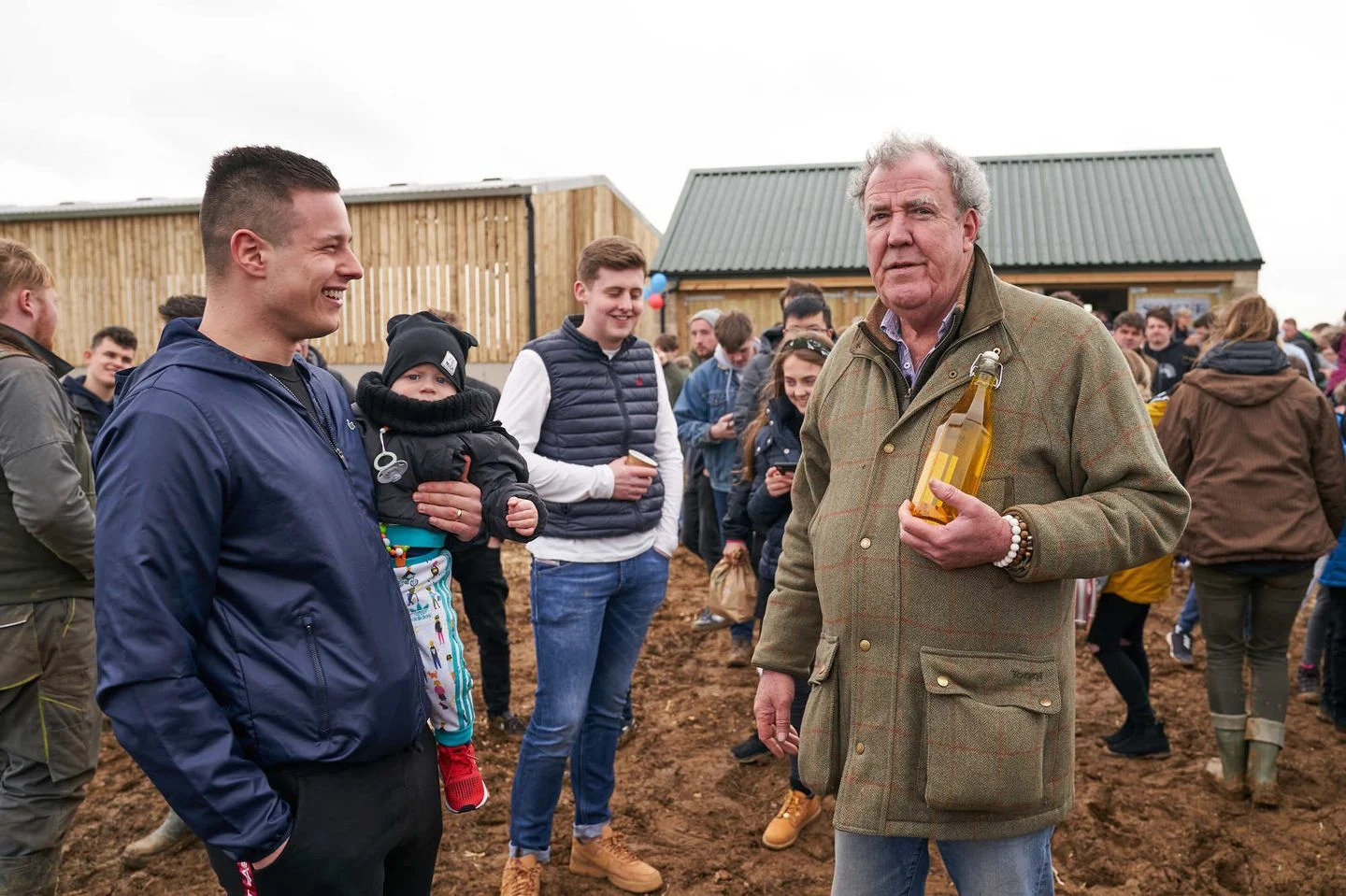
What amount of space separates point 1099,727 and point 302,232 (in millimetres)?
4987

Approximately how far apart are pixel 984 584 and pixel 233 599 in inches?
60.0

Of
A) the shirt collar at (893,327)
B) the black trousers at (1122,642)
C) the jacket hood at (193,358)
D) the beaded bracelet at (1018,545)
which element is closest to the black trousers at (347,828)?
the jacket hood at (193,358)

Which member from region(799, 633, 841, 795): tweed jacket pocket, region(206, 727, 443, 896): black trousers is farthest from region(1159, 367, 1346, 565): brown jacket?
region(206, 727, 443, 896): black trousers

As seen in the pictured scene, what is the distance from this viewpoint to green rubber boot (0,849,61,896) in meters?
2.96

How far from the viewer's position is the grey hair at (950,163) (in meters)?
2.19

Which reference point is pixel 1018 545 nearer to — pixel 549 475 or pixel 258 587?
pixel 258 587

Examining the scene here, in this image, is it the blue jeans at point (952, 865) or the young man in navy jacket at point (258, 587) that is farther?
the blue jeans at point (952, 865)

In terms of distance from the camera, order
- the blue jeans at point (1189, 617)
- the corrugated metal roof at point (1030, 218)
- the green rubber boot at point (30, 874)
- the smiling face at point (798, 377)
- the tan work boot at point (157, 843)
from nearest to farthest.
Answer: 1. the green rubber boot at point (30, 874)
2. the tan work boot at point (157, 843)
3. the smiling face at point (798, 377)
4. the blue jeans at point (1189, 617)
5. the corrugated metal roof at point (1030, 218)

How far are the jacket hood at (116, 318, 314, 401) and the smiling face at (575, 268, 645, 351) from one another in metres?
1.74

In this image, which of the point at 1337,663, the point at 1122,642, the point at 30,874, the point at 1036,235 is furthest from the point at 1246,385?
the point at 1036,235

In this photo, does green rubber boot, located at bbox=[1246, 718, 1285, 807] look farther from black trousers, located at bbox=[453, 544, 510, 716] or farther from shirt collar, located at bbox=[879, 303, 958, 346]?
black trousers, located at bbox=[453, 544, 510, 716]

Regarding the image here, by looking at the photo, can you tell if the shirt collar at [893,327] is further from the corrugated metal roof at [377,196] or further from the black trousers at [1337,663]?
the corrugated metal roof at [377,196]

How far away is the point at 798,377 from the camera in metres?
4.09

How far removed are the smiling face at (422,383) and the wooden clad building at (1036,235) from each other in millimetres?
11389
